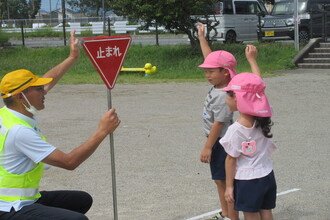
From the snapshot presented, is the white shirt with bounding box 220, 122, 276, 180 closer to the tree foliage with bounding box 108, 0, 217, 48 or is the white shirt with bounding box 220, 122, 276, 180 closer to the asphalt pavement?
the tree foliage with bounding box 108, 0, 217, 48

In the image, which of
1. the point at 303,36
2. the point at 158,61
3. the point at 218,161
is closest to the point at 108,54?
the point at 218,161

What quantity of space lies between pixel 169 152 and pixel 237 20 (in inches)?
722

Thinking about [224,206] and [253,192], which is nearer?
[253,192]

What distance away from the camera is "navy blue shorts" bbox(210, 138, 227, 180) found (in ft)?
16.1

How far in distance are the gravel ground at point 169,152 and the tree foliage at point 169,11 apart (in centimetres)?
590

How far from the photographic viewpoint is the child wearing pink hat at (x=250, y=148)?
3.99m

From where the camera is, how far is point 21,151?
12.3 feet

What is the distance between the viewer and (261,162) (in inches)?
161

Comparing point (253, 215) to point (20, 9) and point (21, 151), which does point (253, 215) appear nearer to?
point (21, 151)

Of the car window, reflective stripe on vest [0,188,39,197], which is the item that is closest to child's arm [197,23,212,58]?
reflective stripe on vest [0,188,39,197]

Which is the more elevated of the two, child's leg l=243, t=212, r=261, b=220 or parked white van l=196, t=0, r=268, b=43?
parked white van l=196, t=0, r=268, b=43

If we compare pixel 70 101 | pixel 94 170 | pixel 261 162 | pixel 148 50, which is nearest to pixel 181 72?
pixel 148 50

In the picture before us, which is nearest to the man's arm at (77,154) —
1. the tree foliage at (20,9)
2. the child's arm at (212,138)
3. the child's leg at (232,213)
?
the child's arm at (212,138)

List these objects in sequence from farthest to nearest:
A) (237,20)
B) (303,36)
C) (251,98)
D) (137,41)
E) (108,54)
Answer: (137,41) → (237,20) → (303,36) → (108,54) → (251,98)
